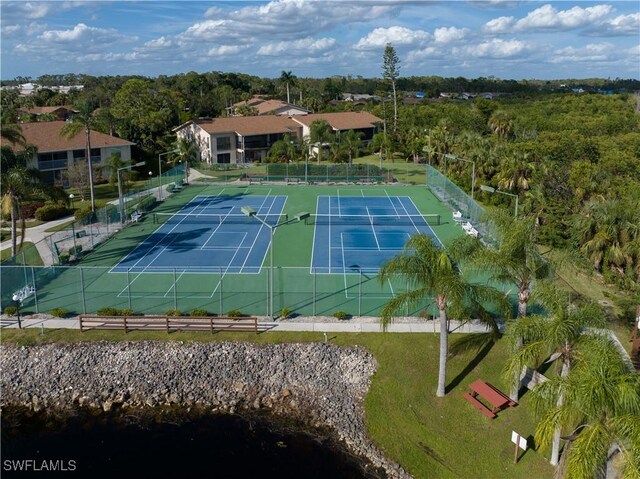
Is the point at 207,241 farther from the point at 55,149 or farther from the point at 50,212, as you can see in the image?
the point at 55,149

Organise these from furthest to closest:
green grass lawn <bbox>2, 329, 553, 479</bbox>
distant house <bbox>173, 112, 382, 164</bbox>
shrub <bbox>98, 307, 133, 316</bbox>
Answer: distant house <bbox>173, 112, 382, 164</bbox> < shrub <bbox>98, 307, 133, 316</bbox> < green grass lawn <bbox>2, 329, 553, 479</bbox>

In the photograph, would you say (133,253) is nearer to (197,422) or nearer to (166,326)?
(166,326)

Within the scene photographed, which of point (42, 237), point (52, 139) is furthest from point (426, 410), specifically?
point (52, 139)

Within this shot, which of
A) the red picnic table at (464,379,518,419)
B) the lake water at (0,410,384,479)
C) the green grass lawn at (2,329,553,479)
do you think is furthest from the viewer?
the red picnic table at (464,379,518,419)

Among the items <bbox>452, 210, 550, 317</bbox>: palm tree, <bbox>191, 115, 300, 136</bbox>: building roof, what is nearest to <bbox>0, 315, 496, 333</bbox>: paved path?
<bbox>452, 210, 550, 317</bbox>: palm tree

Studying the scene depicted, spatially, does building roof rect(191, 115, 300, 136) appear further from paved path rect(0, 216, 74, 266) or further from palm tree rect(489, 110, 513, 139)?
paved path rect(0, 216, 74, 266)

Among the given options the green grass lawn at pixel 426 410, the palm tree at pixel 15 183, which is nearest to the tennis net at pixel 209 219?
the palm tree at pixel 15 183

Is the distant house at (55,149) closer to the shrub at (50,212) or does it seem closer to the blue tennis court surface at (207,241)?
the shrub at (50,212)
